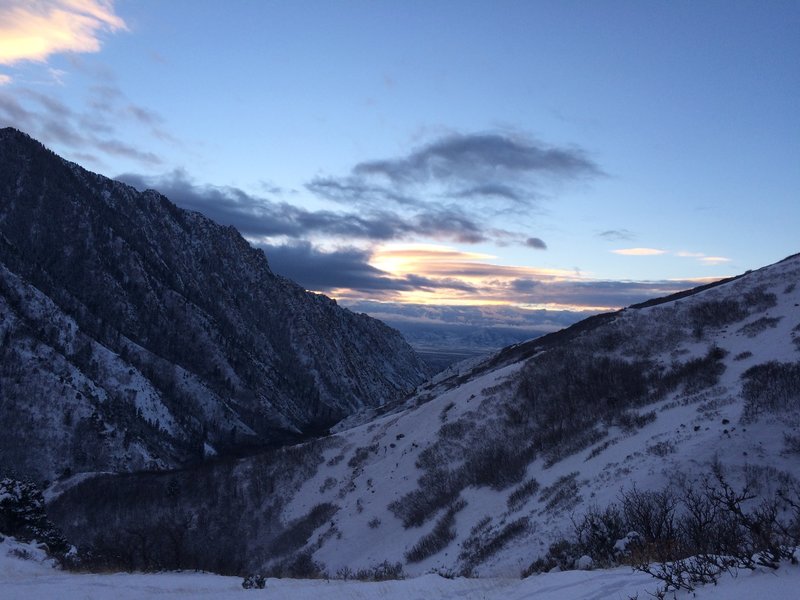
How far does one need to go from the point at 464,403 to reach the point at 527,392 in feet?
21.9

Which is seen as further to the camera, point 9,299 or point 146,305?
point 146,305

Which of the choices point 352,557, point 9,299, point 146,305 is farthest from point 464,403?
point 146,305

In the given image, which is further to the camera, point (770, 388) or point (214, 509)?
point (214, 509)

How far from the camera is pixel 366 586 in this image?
1216cm

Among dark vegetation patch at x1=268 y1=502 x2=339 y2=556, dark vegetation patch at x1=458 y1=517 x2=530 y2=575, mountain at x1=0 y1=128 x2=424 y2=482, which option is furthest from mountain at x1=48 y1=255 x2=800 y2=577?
mountain at x1=0 y1=128 x2=424 y2=482

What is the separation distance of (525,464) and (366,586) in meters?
19.6

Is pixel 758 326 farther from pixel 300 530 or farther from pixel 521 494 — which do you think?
pixel 300 530

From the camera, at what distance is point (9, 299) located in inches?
5000

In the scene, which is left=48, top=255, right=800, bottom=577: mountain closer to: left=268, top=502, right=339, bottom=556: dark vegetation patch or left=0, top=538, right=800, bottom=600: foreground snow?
left=268, top=502, right=339, bottom=556: dark vegetation patch

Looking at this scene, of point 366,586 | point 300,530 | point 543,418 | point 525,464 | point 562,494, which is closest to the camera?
point 366,586

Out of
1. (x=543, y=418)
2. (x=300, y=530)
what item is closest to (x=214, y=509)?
(x=300, y=530)

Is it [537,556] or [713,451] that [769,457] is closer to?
[713,451]

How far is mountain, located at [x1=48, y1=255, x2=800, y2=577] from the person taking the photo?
18.0 meters

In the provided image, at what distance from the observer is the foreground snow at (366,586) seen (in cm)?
654
